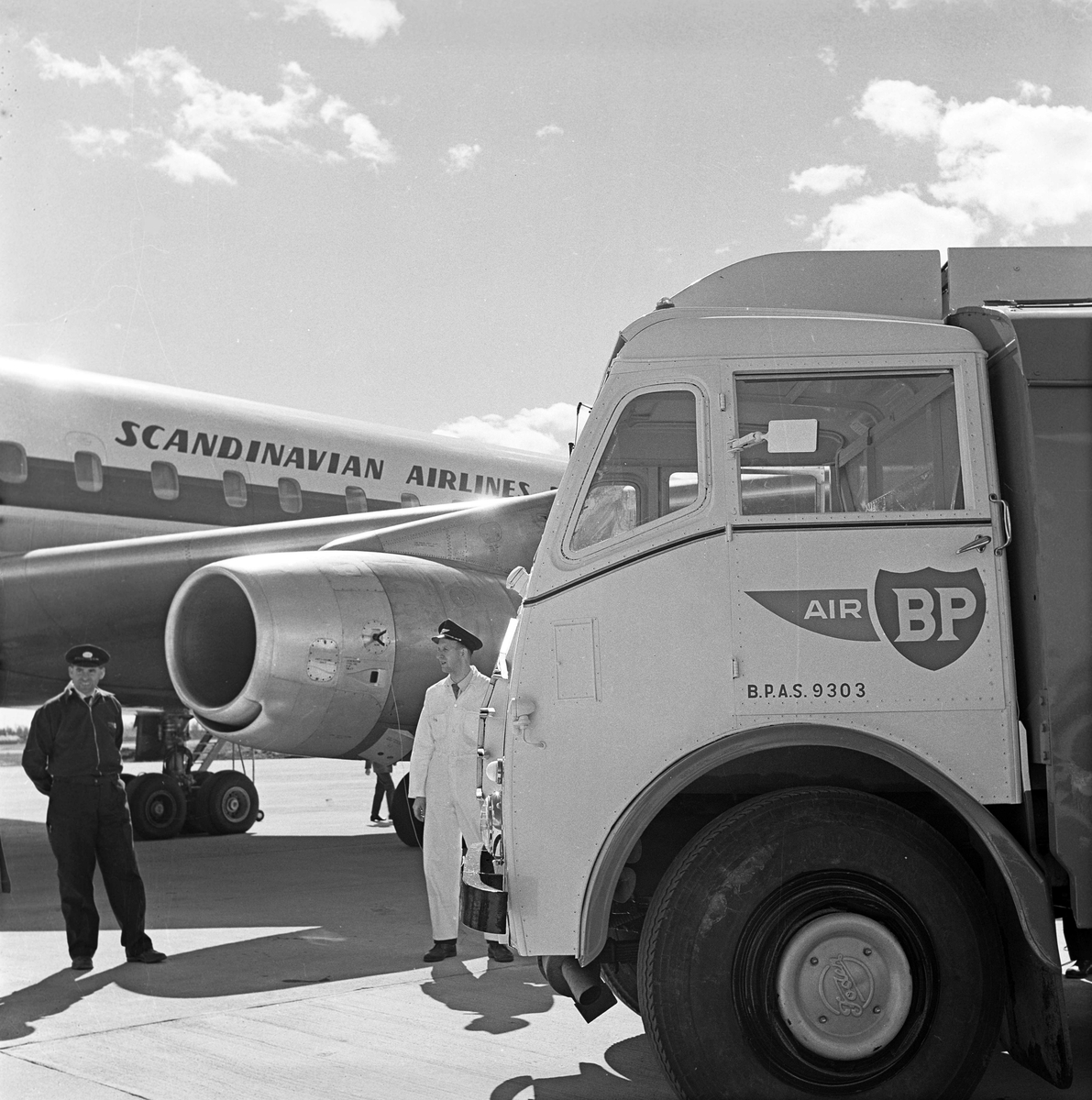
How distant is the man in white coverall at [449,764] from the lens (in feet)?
22.8

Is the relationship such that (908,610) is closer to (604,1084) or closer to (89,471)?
(604,1084)

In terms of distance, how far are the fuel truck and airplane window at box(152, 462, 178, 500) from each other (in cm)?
899

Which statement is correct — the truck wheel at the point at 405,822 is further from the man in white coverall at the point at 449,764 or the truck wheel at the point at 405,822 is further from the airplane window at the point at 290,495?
the man in white coverall at the point at 449,764

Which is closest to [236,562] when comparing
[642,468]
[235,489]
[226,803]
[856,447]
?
[235,489]

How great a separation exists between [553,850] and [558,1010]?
6.54 feet

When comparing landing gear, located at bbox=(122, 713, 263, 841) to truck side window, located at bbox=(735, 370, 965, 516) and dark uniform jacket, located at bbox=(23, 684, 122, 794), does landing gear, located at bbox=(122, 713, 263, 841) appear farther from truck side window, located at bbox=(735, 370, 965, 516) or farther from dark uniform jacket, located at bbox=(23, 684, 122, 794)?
truck side window, located at bbox=(735, 370, 965, 516)

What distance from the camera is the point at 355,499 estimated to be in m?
14.3

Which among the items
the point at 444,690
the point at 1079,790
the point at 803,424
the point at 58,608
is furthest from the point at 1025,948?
the point at 58,608

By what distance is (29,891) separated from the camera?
9.32 m

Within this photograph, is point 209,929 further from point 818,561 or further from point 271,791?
point 271,791

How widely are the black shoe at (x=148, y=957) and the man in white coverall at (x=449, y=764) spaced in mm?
1497

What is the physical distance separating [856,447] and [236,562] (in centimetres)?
583

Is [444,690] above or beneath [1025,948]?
above

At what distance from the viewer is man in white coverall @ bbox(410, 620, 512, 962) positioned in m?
6.95
